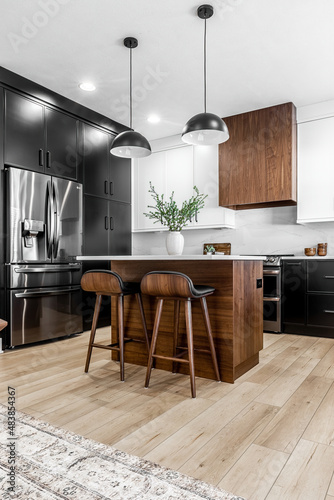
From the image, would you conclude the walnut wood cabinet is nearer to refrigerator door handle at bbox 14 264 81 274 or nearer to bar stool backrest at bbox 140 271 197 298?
refrigerator door handle at bbox 14 264 81 274

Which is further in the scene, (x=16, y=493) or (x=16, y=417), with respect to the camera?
(x=16, y=417)

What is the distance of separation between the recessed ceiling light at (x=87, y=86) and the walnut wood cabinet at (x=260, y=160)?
1.73 metres

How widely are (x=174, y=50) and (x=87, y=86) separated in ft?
3.63

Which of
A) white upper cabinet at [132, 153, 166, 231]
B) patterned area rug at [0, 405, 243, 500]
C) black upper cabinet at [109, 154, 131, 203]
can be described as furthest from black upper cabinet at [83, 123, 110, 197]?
patterned area rug at [0, 405, 243, 500]

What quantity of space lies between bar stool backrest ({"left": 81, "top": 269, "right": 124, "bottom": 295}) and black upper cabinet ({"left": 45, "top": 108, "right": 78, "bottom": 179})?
1724mm

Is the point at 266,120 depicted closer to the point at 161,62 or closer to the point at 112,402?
the point at 161,62

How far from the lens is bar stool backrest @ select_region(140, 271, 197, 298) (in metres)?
2.25

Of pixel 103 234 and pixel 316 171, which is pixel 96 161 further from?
pixel 316 171

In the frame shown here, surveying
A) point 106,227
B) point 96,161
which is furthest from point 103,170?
point 106,227

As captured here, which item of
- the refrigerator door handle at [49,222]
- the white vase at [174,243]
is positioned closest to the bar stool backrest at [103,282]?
the white vase at [174,243]

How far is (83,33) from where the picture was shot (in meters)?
2.97

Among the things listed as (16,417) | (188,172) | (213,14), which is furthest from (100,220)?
(16,417)

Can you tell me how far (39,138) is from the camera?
3.79 meters

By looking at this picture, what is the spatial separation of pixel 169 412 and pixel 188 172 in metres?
3.72
